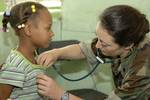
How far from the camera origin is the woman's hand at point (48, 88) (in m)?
1.53

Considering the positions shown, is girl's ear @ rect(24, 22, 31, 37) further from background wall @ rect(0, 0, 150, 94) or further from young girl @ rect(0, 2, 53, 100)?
background wall @ rect(0, 0, 150, 94)

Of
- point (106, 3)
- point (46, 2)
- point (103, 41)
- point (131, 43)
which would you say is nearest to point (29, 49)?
point (103, 41)

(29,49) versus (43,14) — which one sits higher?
(43,14)

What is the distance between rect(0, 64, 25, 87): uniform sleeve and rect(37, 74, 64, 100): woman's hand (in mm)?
101

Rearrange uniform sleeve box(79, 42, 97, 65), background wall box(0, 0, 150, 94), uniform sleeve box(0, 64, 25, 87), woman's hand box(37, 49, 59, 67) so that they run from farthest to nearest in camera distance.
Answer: background wall box(0, 0, 150, 94), uniform sleeve box(79, 42, 97, 65), woman's hand box(37, 49, 59, 67), uniform sleeve box(0, 64, 25, 87)

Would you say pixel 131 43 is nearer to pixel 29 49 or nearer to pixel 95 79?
pixel 29 49

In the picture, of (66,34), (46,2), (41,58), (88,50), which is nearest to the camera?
(41,58)

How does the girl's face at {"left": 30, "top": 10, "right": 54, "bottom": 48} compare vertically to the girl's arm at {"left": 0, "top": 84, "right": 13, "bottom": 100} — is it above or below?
above

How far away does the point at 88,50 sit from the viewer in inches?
78.3

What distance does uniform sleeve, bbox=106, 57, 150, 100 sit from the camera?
61.5 inches

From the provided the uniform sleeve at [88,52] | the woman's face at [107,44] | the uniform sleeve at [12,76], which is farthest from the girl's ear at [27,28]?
the uniform sleeve at [88,52]

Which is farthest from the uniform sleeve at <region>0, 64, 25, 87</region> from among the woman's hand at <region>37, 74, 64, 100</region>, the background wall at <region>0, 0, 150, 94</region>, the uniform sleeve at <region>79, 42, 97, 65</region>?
the background wall at <region>0, 0, 150, 94</region>

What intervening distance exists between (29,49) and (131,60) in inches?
21.7

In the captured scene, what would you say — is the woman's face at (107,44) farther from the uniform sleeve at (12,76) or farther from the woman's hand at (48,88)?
the uniform sleeve at (12,76)
